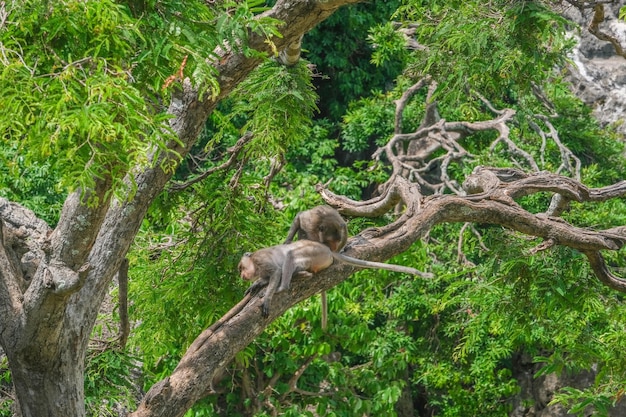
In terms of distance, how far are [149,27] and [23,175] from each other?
303 inches

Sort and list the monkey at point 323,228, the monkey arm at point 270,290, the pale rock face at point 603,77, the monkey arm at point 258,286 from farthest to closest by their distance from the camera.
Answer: the pale rock face at point 603,77
the monkey at point 323,228
the monkey arm at point 258,286
the monkey arm at point 270,290

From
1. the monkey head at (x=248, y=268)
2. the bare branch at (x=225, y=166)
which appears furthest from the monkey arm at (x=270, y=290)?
the bare branch at (x=225, y=166)

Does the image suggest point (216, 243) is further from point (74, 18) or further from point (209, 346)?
point (74, 18)

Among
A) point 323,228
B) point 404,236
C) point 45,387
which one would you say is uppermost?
point 45,387

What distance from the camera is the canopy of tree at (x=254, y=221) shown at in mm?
3352

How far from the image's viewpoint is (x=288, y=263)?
5062 millimetres

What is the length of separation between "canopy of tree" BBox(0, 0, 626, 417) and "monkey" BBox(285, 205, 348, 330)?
0.69ft

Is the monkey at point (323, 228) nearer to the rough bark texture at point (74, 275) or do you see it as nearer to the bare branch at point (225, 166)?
the bare branch at point (225, 166)

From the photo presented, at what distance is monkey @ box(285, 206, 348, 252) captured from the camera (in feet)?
18.0

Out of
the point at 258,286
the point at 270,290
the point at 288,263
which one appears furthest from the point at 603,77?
the point at 270,290

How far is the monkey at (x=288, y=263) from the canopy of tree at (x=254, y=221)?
0.26ft

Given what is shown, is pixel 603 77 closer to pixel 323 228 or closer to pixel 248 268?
pixel 323 228

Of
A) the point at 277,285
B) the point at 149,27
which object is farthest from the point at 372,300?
the point at 149,27

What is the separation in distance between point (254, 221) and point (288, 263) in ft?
4.74
